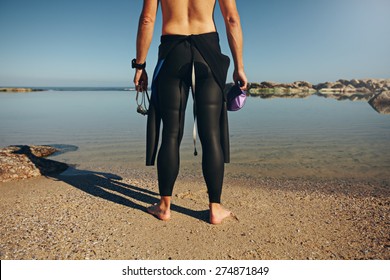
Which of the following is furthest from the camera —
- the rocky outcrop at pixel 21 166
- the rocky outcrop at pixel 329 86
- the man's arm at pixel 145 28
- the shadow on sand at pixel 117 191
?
the rocky outcrop at pixel 329 86

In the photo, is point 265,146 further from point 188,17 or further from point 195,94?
point 188,17

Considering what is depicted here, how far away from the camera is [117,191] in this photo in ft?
15.7

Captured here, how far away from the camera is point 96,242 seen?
9.95 feet

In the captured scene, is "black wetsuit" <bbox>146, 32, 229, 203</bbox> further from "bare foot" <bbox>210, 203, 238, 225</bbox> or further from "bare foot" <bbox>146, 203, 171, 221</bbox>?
"bare foot" <bbox>146, 203, 171, 221</bbox>

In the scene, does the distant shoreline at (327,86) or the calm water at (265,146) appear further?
the distant shoreline at (327,86)

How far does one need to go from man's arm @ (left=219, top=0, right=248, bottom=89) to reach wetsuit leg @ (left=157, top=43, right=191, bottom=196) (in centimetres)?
56

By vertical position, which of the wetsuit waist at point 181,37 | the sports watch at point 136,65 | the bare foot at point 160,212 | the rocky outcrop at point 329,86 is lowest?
the bare foot at point 160,212

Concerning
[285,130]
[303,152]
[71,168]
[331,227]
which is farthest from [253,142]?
[331,227]

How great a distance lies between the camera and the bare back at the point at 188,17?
3.39 metres

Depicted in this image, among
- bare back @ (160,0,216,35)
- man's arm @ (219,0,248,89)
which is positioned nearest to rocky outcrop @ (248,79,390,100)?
man's arm @ (219,0,248,89)

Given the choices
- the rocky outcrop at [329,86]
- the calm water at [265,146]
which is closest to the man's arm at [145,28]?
Result: the calm water at [265,146]

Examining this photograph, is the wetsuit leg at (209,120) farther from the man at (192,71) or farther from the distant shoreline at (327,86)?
the distant shoreline at (327,86)

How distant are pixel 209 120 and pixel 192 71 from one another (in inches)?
23.8

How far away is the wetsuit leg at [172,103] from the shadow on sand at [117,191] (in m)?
0.60
